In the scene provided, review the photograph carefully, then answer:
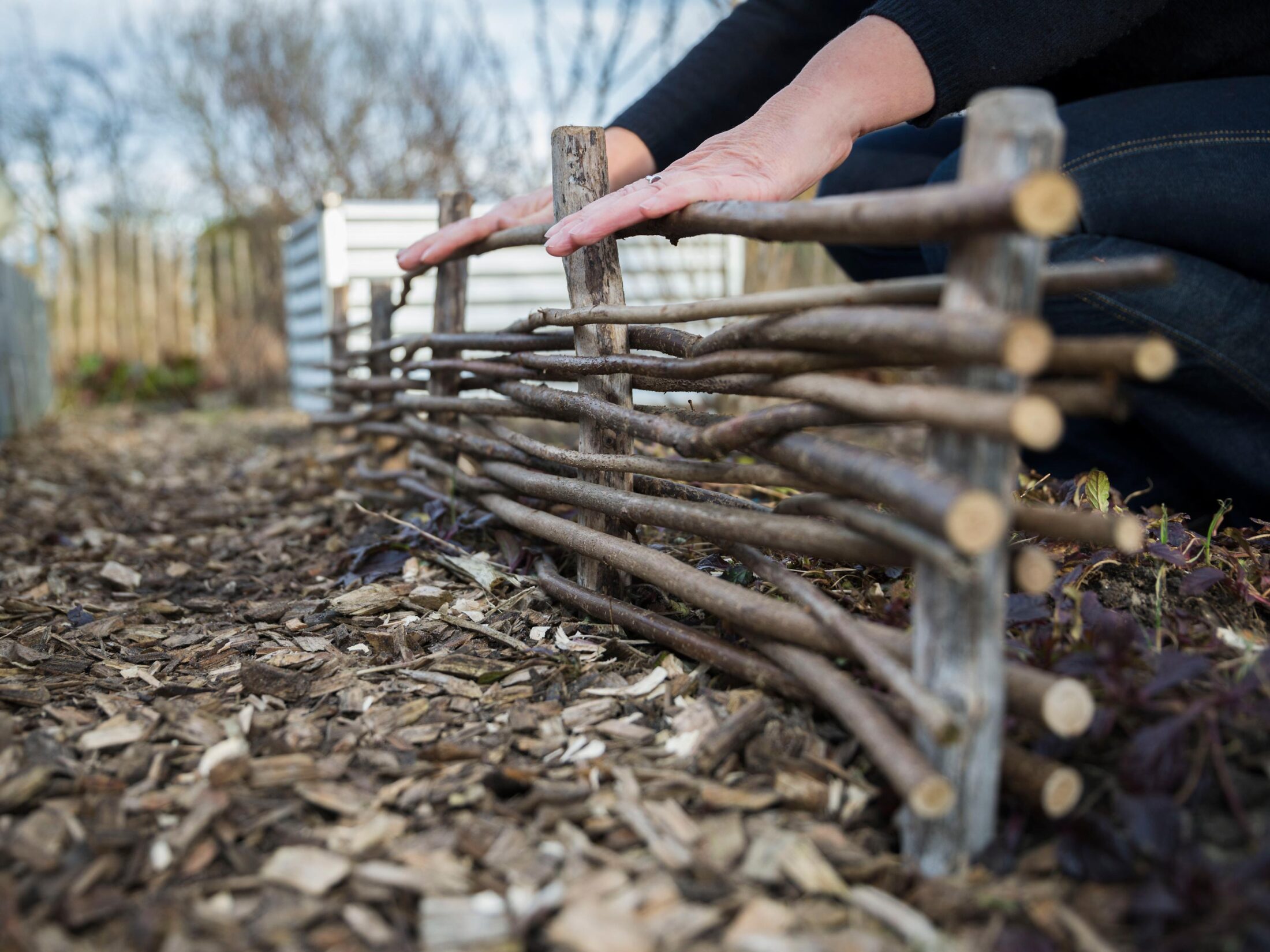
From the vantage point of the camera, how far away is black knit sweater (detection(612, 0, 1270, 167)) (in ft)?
5.85

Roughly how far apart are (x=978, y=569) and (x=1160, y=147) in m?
1.60

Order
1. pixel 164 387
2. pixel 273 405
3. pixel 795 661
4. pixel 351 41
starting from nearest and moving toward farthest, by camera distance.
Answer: pixel 795 661 → pixel 273 405 → pixel 164 387 → pixel 351 41

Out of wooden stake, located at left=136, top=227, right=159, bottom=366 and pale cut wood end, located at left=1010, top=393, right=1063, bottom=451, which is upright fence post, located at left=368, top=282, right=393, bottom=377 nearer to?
pale cut wood end, located at left=1010, top=393, right=1063, bottom=451

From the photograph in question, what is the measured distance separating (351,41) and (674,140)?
8.55m

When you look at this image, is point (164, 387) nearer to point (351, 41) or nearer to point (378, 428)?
point (351, 41)

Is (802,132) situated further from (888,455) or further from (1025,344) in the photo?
(1025,344)

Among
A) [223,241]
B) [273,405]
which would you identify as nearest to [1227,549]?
[273,405]

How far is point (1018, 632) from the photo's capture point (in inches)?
60.6

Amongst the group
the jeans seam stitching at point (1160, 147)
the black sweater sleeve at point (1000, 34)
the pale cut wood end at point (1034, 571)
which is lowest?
the pale cut wood end at point (1034, 571)

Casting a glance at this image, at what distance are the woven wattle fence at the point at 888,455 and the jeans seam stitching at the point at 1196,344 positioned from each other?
908 millimetres

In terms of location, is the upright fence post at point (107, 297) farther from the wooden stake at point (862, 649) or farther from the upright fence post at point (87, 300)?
the wooden stake at point (862, 649)

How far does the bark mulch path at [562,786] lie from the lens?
1.06 m

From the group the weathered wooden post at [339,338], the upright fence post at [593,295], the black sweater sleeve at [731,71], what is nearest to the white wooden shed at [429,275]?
the weathered wooden post at [339,338]

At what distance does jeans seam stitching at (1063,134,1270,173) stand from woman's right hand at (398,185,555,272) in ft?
4.15
